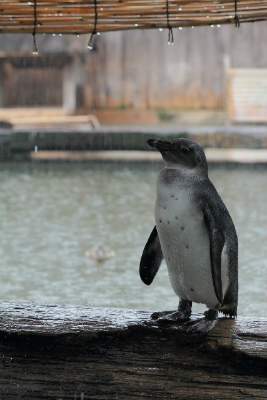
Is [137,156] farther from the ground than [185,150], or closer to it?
closer to it

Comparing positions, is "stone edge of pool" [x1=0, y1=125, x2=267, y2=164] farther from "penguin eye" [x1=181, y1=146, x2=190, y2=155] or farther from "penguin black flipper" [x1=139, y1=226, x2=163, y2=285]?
Answer: "penguin eye" [x1=181, y1=146, x2=190, y2=155]

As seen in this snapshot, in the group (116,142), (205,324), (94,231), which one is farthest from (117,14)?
(116,142)

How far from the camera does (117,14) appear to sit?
1.85 meters

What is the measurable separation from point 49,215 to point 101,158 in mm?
3032

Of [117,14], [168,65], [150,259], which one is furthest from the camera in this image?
[168,65]

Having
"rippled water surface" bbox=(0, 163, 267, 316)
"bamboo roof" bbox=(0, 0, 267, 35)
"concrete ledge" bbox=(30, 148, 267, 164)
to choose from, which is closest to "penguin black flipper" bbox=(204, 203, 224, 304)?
"bamboo roof" bbox=(0, 0, 267, 35)

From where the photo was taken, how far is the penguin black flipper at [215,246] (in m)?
1.46

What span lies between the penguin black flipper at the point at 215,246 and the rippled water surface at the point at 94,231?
152 cm

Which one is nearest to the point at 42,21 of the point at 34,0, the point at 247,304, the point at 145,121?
the point at 34,0

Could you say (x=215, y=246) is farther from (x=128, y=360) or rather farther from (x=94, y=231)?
(x=94, y=231)

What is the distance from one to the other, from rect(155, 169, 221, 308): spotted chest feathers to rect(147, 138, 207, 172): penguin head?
0.04m

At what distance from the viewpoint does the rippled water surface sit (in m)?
3.28

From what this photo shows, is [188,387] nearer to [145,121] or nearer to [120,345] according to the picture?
[120,345]

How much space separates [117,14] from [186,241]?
68 cm
